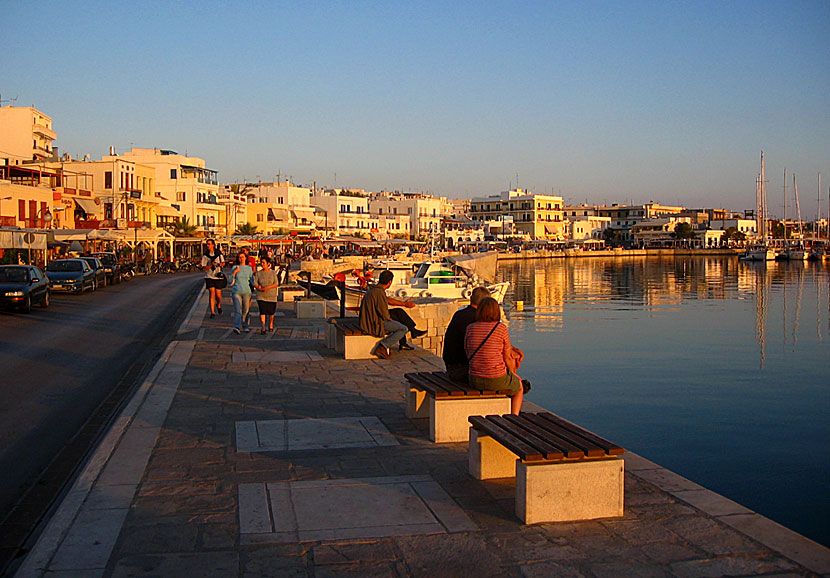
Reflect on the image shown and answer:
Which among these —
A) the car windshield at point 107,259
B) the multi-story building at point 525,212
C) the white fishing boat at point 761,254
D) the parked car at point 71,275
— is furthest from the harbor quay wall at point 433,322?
the multi-story building at point 525,212

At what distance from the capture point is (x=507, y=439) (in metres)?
6.04

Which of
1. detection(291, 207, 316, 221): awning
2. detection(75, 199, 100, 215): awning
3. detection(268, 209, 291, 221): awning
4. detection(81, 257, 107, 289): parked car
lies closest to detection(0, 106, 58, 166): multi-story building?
detection(75, 199, 100, 215): awning

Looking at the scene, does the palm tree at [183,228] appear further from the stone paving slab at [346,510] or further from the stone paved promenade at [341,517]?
the stone paving slab at [346,510]

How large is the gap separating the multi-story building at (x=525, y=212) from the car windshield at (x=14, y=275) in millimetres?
138741

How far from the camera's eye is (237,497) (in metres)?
6.38

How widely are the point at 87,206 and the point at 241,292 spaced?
50660 mm

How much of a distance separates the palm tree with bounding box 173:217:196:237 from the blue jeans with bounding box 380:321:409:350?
2589 inches

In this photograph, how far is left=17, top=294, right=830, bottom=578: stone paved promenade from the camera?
16.5 ft

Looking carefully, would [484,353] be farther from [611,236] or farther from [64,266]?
[611,236]

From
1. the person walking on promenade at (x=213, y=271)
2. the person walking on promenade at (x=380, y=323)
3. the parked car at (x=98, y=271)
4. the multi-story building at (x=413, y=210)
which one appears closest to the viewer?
the person walking on promenade at (x=380, y=323)

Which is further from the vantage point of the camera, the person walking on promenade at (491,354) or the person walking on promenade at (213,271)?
the person walking on promenade at (213,271)

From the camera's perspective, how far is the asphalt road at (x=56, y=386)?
23.9ft

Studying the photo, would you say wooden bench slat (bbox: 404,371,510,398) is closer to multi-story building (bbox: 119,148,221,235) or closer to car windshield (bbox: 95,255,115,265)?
car windshield (bbox: 95,255,115,265)

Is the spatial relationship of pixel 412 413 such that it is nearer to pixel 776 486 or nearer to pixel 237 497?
pixel 237 497
